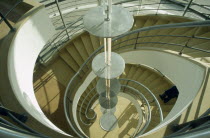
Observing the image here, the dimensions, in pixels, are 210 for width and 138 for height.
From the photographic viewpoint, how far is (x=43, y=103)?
410cm

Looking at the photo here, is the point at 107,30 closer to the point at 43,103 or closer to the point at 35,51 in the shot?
the point at 35,51

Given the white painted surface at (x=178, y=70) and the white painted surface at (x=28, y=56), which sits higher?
the white painted surface at (x=178, y=70)

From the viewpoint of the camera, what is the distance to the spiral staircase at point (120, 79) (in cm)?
370

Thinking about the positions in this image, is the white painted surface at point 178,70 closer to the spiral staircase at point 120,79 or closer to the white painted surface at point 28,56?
the spiral staircase at point 120,79

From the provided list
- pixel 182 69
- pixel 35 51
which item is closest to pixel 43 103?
pixel 35 51

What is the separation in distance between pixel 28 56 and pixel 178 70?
2.71 metres

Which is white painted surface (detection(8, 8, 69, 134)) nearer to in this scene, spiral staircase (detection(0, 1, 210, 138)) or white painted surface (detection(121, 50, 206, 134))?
spiral staircase (detection(0, 1, 210, 138))

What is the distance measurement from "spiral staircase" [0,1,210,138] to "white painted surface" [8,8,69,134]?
0.22m

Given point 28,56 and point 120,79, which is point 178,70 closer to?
point 120,79

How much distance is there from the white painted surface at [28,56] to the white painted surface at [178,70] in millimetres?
1761

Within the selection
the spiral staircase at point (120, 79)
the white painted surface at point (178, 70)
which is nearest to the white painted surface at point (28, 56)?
the spiral staircase at point (120, 79)

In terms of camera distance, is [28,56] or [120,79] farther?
[120,79]

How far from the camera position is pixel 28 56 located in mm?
3098

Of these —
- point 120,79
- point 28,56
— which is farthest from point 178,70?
point 28,56
